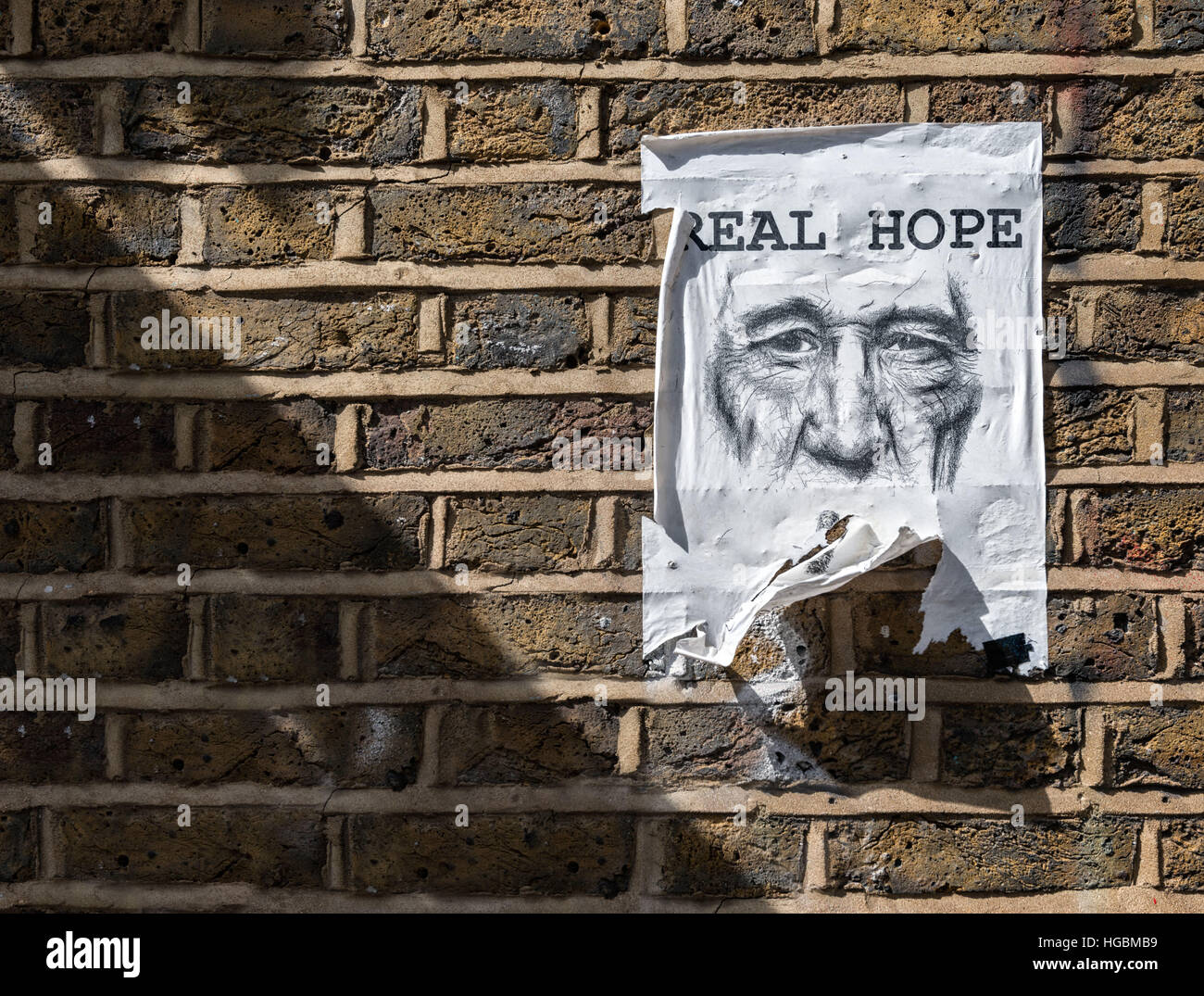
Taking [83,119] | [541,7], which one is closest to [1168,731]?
[541,7]

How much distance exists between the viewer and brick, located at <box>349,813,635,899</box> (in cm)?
205

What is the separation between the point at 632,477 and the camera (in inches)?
80.2

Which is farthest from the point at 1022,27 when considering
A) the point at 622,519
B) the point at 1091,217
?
the point at 622,519

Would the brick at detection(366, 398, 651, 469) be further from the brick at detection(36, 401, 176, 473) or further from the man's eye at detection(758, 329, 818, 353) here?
the brick at detection(36, 401, 176, 473)

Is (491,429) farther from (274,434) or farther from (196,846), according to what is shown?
(196,846)

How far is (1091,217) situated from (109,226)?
2158mm

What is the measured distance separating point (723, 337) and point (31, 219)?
1558mm

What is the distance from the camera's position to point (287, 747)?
2.07m

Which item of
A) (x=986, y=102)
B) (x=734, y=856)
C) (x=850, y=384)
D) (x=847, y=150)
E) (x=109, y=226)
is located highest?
(x=986, y=102)

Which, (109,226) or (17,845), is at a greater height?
(109,226)

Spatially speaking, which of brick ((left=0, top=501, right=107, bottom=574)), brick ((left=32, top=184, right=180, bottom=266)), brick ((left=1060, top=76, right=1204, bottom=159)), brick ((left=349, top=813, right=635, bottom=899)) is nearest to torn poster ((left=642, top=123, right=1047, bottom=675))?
brick ((left=1060, top=76, right=1204, bottom=159))

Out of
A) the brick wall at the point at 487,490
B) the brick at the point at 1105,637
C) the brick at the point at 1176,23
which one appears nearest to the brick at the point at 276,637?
the brick wall at the point at 487,490

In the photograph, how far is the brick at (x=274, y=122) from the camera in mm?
2031

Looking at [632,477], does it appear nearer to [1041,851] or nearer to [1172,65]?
[1041,851]
